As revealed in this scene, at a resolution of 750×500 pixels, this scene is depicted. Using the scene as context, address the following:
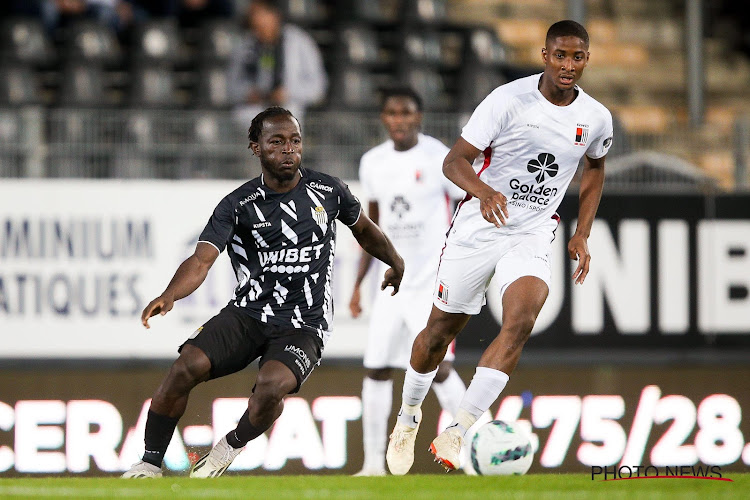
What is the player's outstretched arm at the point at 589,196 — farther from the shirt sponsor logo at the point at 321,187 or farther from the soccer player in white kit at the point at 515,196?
the shirt sponsor logo at the point at 321,187

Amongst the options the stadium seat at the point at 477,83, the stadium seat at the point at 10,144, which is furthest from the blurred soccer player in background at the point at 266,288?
the stadium seat at the point at 477,83

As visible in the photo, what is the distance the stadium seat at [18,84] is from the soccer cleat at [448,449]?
21.2 feet

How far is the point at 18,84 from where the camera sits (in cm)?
1159

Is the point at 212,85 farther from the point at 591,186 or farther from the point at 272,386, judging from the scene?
the point at 272,386

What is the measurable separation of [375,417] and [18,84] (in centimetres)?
502

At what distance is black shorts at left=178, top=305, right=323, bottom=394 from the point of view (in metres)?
6.59

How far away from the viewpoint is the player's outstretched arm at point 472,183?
20.0ft

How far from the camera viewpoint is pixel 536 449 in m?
9.73

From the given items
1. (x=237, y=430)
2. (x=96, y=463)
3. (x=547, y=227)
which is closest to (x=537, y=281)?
(x=547, y=227)

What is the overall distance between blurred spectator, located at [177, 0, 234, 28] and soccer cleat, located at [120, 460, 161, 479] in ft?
22.7

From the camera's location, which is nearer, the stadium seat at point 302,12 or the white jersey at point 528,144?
the white jersey at point 528,144

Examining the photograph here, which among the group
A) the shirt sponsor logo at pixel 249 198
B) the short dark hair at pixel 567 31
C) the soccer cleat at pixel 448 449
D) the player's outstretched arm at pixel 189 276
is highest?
the short dark hair at pixel 567 31

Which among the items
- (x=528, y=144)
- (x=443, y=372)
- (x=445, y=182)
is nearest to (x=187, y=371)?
(x=528, y=144)

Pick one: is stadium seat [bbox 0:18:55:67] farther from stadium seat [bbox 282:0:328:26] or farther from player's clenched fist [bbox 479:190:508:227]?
player's clenched fist [bbox 479:190:508:227]
